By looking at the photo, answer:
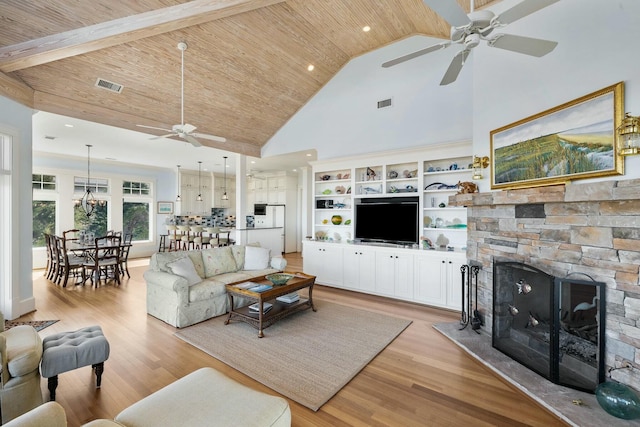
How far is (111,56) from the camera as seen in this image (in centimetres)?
387

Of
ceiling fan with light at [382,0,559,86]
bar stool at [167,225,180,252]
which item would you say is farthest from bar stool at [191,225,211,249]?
ceiling fan with light at [382,0,559,86]

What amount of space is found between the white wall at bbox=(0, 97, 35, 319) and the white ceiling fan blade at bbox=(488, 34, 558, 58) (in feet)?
18.2

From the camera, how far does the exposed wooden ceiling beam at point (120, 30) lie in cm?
286

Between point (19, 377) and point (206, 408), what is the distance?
4.79ft

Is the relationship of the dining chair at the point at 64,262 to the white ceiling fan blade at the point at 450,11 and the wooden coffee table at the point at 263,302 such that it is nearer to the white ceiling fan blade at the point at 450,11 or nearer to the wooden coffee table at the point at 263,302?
the wooden coffee table at the point at 263,302

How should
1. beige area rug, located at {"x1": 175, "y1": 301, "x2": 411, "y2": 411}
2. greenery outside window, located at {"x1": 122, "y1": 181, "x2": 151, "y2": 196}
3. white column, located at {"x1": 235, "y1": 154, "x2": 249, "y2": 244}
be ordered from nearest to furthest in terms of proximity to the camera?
beige area rug, located at {"x1": 175, "y1": 301, "x2": 411, "y2": 411}, white column, located at {"x1": 235, "y1": 154, "x2": 249, "y2": 244}, greenery outside window, located at {"x1": 122, "y1": 181, "x2": 151, "y2": 196}

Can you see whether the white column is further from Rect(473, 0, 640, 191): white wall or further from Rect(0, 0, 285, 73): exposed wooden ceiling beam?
Rect(473, 0, 640, 191): white wall

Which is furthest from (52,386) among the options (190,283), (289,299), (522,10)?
(522,10)

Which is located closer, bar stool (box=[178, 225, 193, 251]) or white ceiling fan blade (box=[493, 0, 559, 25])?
white ceiling fan blade (box=[493, 0, 559, 25])

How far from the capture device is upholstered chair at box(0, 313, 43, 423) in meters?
1.83

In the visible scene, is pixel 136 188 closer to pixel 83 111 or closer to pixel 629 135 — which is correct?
pixel 83 111

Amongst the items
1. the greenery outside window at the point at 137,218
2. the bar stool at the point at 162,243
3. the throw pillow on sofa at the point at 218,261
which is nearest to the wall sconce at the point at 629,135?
the throw pillow on sofa at the point at 218,261

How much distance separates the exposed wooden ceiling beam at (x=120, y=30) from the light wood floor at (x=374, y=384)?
3262mm

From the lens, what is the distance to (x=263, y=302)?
341cm
